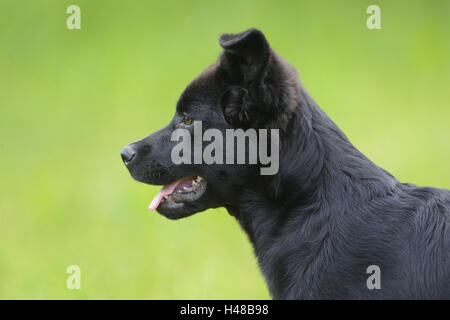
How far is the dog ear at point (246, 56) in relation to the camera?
391 centimetres

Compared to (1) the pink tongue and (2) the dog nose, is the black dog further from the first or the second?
(2) the dog nose

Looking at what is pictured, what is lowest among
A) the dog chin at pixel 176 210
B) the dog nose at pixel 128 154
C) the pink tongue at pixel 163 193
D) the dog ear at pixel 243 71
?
the dog chin at pixel 176 210

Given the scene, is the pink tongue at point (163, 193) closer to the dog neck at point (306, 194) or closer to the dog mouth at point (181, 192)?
the dog mouth at point (181, 192)

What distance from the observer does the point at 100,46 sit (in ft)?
42.5

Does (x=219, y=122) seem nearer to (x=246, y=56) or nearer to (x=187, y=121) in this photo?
(x=187, y=121)

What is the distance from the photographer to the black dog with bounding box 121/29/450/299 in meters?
3.75

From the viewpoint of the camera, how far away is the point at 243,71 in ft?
13.5

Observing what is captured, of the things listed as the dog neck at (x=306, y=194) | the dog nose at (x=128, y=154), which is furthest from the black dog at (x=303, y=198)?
the dog nose at (x=128, y=154)

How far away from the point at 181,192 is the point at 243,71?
91 centimetres

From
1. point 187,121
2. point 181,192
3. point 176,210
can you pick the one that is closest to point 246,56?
point 187,121

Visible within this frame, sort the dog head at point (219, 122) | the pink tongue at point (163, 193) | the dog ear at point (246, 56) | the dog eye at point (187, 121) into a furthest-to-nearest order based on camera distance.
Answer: the pink tongue at point (163, 193)
the dog eye at point (187, 121)
the dog head at point (219, 122)
the dog ear at point (246, 56)

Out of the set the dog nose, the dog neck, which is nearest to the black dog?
the dog neck

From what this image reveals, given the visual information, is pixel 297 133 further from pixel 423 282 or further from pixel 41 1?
pixel 41 1

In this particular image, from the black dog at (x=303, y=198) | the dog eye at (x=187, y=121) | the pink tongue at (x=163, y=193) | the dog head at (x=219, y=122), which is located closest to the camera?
the black dog at (x=303, y=198)
